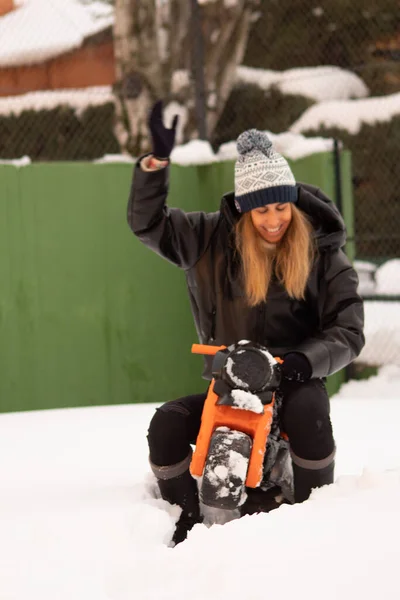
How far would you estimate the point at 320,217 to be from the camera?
2676mm

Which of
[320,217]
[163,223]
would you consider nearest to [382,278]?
[320,217]

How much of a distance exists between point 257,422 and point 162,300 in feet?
9.40

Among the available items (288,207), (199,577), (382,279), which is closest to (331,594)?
(199,577)

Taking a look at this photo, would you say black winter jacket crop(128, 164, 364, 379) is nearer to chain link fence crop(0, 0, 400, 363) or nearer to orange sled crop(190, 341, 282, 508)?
orange sled crop(190, 341, 282, 508)

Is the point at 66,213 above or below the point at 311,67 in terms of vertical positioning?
below

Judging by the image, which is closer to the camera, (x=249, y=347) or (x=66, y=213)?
(x=249, y=347)

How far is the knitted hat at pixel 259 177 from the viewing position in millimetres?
2539

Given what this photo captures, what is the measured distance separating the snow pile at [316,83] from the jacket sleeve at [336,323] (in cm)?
765

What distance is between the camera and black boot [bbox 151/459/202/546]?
8.14 ft

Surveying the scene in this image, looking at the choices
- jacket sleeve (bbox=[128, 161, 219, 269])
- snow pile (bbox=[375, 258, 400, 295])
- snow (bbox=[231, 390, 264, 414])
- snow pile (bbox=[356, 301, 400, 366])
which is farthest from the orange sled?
snow pile (bbox=[375, 258, 400, 295])

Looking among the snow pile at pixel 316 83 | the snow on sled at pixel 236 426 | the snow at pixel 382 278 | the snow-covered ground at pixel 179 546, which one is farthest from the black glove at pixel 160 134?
the snow pile at pixel 316 83

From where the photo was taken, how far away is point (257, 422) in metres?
2.28

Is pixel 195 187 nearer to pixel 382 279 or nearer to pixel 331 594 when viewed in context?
pixel 382 279

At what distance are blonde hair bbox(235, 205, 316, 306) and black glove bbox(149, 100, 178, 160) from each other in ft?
1.16
